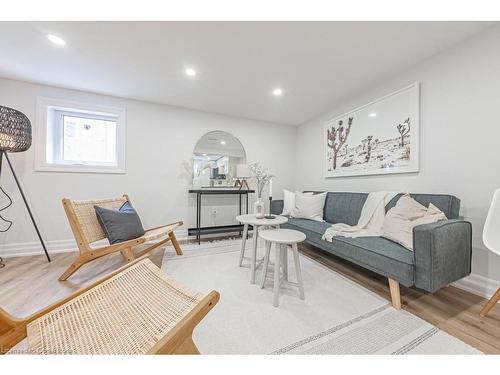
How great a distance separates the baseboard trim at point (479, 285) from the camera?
1519 millimetres

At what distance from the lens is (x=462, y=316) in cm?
129

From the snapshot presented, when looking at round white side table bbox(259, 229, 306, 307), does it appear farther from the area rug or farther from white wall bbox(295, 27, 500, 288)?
white wall bbox(295, 27, 500, 288)

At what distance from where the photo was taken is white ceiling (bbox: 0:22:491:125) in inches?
60.6

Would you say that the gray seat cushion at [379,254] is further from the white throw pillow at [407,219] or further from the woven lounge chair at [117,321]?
the woven lounge chair at [117,321]

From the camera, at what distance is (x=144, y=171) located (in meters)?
2.97

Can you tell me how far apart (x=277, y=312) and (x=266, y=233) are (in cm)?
58

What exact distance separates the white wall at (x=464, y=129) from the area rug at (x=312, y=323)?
1061 mm

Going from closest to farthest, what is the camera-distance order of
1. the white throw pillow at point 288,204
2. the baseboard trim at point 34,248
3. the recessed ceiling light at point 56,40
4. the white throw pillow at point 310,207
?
the recessed ceiling light at point 56,40 → the baseboard trim at point 34,248 → the white throw pillow at point 310,207 → the white throw pillow at point 288,204

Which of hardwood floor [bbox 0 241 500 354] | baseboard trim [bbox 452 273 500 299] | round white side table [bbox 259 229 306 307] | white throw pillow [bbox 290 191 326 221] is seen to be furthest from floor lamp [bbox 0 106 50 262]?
baseboard trim [bbox 452 273 500 299]

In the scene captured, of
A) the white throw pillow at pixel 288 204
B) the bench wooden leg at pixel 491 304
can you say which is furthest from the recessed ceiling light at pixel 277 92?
the bench wooden leg at pixel 491 304

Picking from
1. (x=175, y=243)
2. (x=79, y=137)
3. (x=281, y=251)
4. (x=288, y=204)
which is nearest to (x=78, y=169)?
(x=79, y=137)

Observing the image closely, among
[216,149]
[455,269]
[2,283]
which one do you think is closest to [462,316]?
[455,269]
